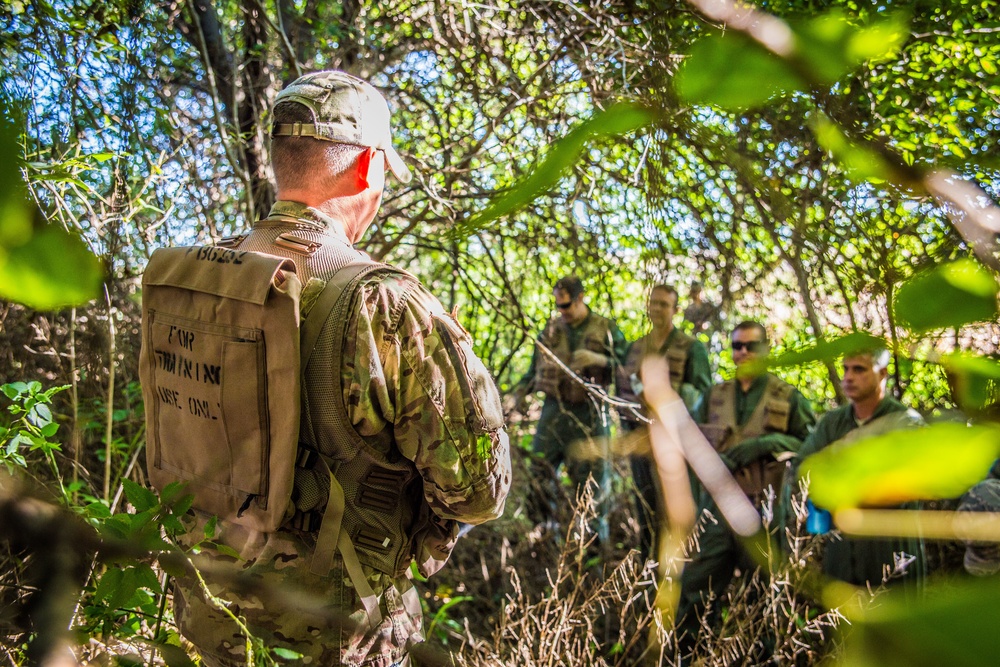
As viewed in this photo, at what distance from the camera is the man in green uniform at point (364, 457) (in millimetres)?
1444

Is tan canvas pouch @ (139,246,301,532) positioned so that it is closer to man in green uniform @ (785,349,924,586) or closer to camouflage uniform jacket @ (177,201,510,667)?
camouflage uniform jacket @ (177,201,510,667)

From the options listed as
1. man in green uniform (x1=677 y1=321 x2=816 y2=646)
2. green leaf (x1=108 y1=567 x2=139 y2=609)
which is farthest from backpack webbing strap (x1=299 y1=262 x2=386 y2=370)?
man in green uniform (x1=677 y1=321 x2=816 y2=646)

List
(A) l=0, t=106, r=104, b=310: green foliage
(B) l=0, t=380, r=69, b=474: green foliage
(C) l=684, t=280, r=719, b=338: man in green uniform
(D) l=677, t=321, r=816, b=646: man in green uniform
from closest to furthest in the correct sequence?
(A) l=0, t=106, r=104, b=310: green foliage
(B) l=0, t=380, r=69, b=474: green foliage
(D) l=677, t=321, r=816, b=646: man in green uniform
(C) l=684, t=280, r=719, b=338: man in green uniform

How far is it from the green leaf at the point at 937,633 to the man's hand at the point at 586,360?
3976 millimetres

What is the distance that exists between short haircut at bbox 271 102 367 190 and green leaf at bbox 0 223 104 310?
1351 millimetres

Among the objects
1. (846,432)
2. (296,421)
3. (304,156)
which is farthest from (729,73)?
(846,432)

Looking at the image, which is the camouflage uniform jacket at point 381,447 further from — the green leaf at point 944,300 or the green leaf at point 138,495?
the green leaf at point 944,300

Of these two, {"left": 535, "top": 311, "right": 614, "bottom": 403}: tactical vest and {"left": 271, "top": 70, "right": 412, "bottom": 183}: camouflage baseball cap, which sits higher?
{"left": 271, "top": 70, "right": 412, "bottom": 183}: camouflage baseball cap

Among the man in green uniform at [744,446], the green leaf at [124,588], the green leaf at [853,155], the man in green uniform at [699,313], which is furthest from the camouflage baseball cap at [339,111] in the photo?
the man in green uniform at [699,313]

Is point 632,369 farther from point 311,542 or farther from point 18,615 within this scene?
point 18,615

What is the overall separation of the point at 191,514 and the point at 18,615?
1.36m

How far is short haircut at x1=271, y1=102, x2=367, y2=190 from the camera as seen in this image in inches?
62.9

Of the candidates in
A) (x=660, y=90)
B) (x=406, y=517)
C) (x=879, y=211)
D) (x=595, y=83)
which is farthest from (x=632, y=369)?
(x=660, y=90)

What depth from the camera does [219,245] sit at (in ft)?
5.49
